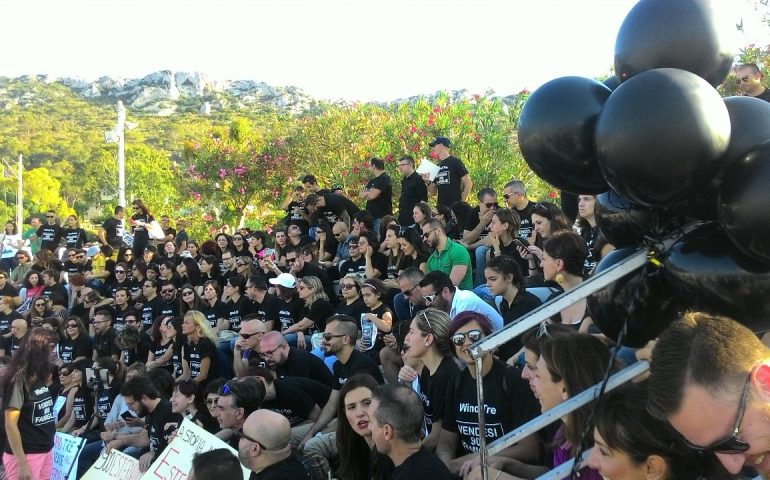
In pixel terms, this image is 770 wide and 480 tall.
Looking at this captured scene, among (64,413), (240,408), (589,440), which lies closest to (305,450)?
(240,408)

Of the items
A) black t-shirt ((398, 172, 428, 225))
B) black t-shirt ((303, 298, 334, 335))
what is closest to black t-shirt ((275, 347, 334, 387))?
black t-shirt ((303, 298, 334, 335))

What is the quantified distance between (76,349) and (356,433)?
7392 millimetres

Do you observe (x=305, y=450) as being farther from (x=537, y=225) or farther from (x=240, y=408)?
(x=537, y=225)

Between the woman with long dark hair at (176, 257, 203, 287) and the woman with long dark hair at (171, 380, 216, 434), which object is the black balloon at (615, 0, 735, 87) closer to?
the woman with long dark hair at (171, 380, 216, 434)

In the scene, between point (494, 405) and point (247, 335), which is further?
point (247, 335)

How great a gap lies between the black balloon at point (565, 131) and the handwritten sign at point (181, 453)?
12.9 ft

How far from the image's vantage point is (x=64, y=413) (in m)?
9.09

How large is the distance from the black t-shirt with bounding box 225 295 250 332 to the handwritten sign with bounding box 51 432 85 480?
2818 mm

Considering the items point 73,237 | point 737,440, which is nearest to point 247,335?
point 737,440

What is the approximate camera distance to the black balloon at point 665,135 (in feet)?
7.78

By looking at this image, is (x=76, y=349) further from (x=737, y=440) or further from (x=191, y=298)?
(x=737, y=440)

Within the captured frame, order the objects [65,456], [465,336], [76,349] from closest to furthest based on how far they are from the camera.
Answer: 1. [465,336]
2. [65,456]
3. [76,349]

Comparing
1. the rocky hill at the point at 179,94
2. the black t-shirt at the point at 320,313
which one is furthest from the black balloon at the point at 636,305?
the rocky hill at the point at 179,94

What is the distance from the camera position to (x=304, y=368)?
6.73m
